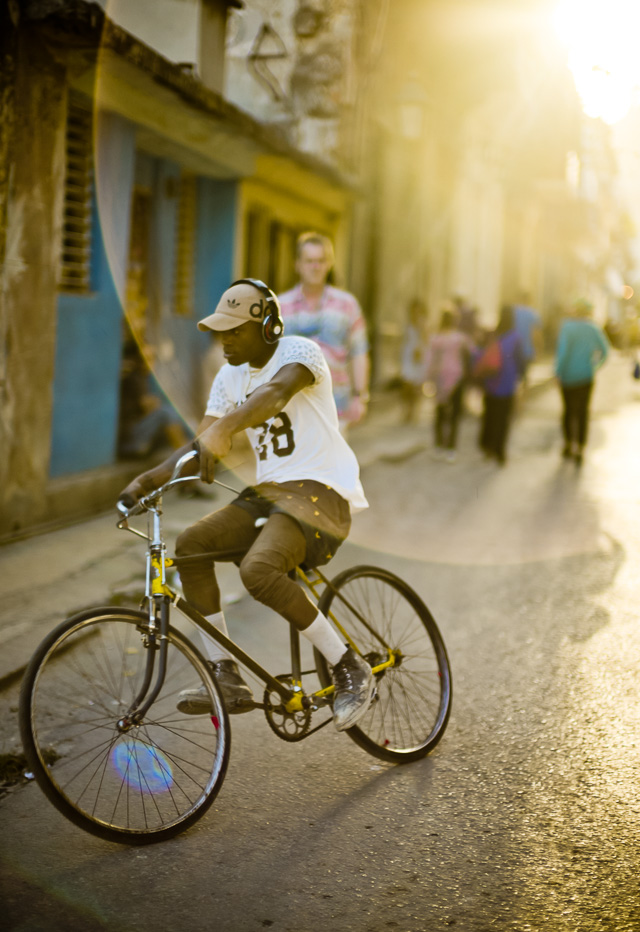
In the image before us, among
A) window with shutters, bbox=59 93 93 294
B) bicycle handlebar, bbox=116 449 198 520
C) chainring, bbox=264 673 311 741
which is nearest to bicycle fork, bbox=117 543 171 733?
bicycle handlebar, bbox=116 449 198 520

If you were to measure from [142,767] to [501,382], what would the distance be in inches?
399

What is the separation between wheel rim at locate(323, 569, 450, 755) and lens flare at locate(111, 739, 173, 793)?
87 cm

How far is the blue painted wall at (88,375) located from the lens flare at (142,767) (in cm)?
552

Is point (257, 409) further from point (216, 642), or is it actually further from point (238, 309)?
point (216, 642)

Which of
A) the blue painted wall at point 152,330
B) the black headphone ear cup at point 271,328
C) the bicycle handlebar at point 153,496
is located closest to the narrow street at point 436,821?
the bicycle handlebar at point 153,496

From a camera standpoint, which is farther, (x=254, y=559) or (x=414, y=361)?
(x=414, y=361)

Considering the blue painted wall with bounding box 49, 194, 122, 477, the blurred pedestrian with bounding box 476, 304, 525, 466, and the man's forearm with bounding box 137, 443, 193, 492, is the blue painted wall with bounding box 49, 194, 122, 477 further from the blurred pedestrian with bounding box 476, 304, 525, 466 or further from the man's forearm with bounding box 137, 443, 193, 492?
the man's forearm with bounding box 137, 443, 193, 492

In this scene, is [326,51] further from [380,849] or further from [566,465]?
[380,849]

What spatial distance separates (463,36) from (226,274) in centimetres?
900

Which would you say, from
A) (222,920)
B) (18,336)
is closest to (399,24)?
(18,336)

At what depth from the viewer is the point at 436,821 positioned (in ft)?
12.2

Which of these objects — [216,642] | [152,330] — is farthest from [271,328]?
[152,330]

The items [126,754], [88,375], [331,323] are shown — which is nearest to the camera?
[126,754]

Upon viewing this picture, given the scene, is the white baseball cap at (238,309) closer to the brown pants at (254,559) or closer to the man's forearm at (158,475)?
the man's forearm at (158,475)
